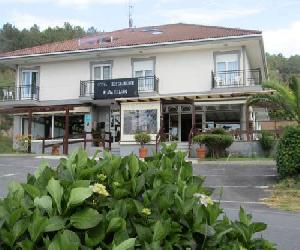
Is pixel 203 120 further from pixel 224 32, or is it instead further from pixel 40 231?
pixel 40 231

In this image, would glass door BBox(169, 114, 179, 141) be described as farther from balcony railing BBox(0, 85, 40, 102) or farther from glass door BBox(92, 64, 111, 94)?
balcony railing BBox(0, 85, 40, 102)

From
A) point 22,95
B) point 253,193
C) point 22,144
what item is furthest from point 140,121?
point 253,193

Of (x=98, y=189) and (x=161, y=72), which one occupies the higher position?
(x=161, y=72)

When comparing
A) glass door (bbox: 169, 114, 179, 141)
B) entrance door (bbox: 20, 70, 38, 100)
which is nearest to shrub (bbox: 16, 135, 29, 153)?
entrance door (bbox: 20, 70, 38, 100)

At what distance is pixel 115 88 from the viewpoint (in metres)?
31.2

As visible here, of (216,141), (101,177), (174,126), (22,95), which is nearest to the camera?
(101,177)

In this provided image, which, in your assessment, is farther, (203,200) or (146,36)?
(146,36)

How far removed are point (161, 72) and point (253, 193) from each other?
60.5 ft

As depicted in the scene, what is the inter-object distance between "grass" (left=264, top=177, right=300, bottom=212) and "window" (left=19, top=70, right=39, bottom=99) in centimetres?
2357

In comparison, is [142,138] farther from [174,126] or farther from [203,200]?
[203,200]

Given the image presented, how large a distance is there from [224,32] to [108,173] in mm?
28853

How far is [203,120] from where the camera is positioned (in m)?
30.3

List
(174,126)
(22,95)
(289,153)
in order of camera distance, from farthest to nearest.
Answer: (22,95) → (174,126) → (289,153)

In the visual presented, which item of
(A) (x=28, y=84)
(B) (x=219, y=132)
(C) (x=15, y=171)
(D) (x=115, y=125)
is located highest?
(A) (x=28, y=84)
